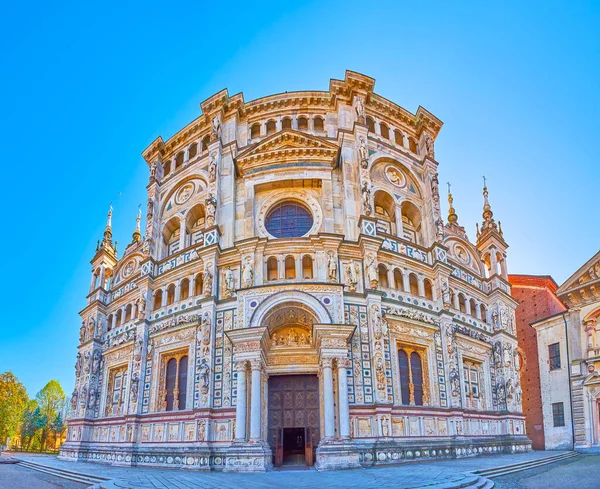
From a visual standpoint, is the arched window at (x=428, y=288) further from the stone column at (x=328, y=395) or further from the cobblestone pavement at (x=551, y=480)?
the cobblestone pavement at (x=551, y=480)

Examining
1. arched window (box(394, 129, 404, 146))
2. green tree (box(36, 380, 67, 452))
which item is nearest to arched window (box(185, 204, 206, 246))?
arched window (box(394, 129, 404, 146))

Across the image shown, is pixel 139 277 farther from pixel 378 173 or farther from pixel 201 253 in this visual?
pixel 378 173

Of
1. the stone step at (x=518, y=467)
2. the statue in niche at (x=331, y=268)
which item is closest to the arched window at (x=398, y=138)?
the statue in niche at (x=331, y=268)

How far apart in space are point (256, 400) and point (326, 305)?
5.99 meters

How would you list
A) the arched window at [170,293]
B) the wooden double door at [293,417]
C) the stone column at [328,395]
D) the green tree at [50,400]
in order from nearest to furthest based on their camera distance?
the stone column at [328,395], the wooden double door at [293,417], the arched window at [170,293], the green tree at [50,400]

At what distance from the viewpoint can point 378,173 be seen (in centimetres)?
3234

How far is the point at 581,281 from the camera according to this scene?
1350 inches

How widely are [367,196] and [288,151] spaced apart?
5.81 meters

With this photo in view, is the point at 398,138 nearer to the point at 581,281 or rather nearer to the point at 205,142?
→ the point at 205,142

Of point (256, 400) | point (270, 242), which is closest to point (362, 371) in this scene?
point (256, 400)

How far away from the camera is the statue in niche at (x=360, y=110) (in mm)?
32034

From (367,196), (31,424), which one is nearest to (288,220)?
(367,196)

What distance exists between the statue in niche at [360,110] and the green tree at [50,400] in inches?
2893

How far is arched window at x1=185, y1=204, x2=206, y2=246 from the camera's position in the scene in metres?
32.9
